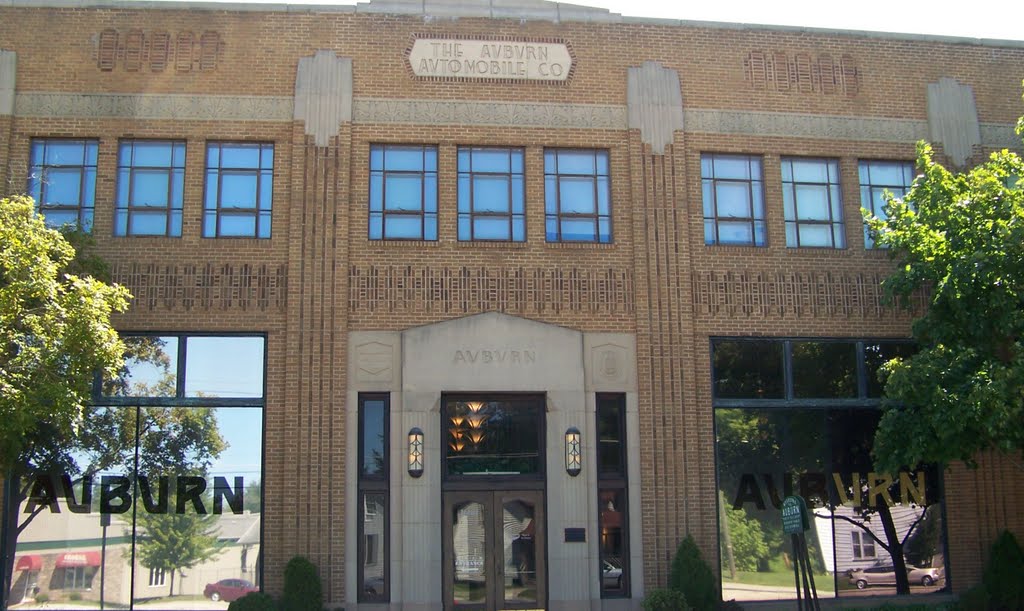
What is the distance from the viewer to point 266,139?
2084cm

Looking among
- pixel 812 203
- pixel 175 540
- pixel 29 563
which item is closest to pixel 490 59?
pixel 812 203

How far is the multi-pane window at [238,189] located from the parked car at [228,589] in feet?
22.3

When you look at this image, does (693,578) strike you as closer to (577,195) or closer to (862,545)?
(862,545)

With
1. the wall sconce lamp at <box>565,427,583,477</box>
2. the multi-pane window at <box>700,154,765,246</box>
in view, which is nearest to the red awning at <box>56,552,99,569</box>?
the wall sconce lamp at <box>565,427,583,477</box>

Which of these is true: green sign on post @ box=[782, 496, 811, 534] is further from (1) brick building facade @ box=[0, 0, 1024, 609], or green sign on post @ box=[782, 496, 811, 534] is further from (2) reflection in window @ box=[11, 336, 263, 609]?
(2) reflection in window @ box=[11, 336, 263, 609]

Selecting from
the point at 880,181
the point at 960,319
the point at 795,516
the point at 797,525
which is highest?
the point at 880,181

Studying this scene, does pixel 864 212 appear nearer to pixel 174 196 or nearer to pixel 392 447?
pixel 392 447

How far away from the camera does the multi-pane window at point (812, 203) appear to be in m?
22.0

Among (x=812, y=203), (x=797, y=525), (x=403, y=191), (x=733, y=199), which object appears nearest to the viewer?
(x=797, y=525)

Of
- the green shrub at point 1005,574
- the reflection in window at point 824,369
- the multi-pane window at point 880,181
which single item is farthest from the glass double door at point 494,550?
the multi-pane window at point 880,181

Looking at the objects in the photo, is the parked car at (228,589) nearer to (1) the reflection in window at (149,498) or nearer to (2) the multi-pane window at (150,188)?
(1) the reflection in window at (149,498)

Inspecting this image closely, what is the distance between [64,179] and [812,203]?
15703 millimetres

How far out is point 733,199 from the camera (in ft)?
71.8

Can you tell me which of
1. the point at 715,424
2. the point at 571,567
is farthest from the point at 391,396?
the point at 715,424
